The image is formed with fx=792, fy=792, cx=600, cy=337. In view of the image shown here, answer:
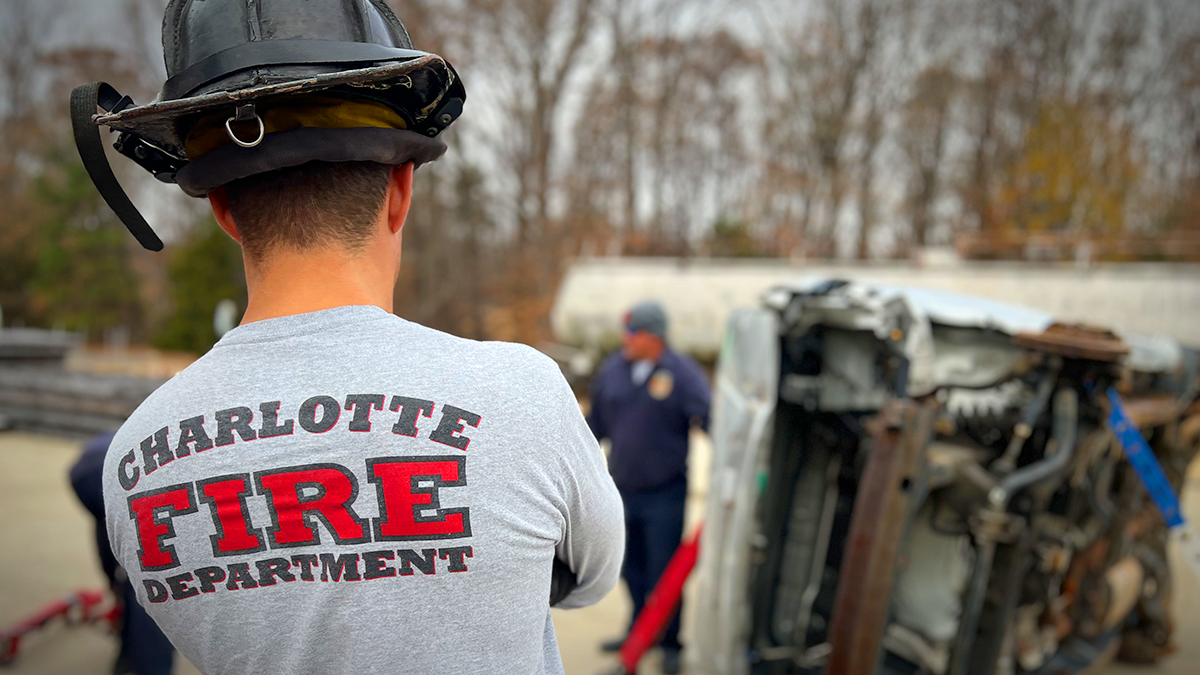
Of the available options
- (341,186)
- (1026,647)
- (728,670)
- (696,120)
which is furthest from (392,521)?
(696,120)

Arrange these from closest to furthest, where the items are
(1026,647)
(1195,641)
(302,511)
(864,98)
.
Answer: (302,511)
(1026,647)
(1195,641)
(864,98)

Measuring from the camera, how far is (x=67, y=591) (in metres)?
5.15

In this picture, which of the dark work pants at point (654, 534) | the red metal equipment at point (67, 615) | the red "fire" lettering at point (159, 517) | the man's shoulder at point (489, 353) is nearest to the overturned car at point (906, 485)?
the dark work pants at point (654, 534)

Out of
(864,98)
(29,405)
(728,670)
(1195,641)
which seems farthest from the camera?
(864,98)

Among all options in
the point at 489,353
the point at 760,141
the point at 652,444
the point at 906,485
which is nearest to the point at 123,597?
the point at 652,444

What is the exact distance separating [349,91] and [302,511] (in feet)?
1.78

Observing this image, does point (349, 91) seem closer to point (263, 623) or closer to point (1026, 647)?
point (263, 623)

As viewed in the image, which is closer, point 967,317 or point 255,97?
point 255,97

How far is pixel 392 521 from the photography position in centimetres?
96

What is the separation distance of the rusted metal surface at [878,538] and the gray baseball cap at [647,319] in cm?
204

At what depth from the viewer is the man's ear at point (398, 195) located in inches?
44.8

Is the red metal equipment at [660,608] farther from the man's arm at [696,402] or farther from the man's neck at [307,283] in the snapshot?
the man's neck at [307,283]

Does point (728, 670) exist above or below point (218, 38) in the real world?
below

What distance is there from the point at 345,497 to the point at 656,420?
3.66 metres
